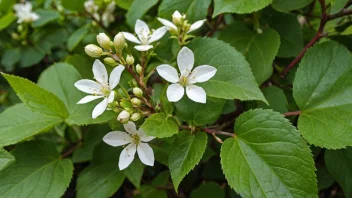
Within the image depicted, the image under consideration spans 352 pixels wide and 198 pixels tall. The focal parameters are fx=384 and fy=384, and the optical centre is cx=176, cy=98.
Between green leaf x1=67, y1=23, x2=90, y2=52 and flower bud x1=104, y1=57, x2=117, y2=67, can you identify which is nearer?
flower bud x1=104, y1=57, x2=117, y2=67

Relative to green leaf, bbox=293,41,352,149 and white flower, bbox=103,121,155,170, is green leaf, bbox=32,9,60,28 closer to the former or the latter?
white flower, bbox=103,121,155,170

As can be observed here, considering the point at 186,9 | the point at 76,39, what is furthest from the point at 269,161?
the point at 76,39

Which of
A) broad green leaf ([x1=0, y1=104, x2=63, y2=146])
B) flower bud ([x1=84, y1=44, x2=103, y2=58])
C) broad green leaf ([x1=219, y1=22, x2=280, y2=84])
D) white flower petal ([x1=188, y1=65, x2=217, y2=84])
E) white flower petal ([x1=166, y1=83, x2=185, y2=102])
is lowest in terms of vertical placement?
broad green leaf ([x1=0, y1=104, x2=63, y2=146])

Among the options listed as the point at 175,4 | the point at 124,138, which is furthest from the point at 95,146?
the point at 175,4

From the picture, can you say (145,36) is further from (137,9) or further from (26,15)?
(26,15)

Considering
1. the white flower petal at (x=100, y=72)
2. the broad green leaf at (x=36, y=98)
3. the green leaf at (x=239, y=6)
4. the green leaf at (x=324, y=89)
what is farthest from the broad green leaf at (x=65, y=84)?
the green leaf at (x=324, y=89)

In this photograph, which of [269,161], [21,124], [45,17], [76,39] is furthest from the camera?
[45,17]

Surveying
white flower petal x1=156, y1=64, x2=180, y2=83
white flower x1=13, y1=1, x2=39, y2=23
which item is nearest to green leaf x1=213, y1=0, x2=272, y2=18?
white flower petal x1=156, y1=64, x2=180, y2=83
